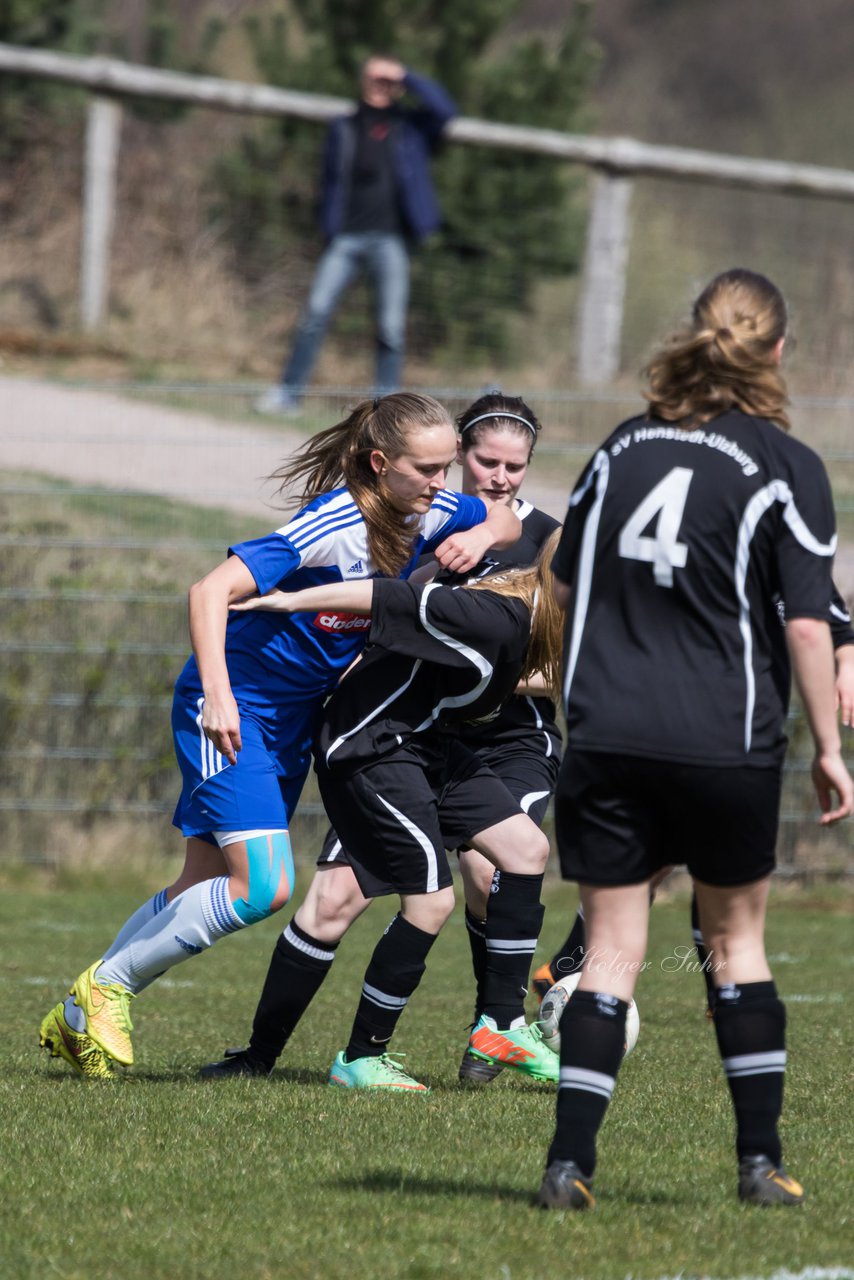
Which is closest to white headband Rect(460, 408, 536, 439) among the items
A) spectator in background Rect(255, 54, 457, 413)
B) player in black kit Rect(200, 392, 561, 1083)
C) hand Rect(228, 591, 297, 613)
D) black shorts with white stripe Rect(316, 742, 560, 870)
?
player in black kit Rect(200, 392, 561, 1083)

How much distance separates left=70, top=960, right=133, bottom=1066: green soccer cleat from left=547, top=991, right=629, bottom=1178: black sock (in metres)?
1.79

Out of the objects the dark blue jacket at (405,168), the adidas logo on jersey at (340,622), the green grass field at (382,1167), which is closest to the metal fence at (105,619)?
the green grass field at (382,1167)

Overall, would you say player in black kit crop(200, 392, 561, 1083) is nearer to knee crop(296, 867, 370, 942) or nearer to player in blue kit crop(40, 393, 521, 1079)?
knee crop(296, 867, 370, 942)

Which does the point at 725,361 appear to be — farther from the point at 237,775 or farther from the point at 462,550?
the point at 237,775

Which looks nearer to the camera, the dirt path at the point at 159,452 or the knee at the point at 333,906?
the knee at the point at 333,906

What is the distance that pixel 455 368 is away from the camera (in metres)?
16.1

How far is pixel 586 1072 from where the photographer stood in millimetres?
3553

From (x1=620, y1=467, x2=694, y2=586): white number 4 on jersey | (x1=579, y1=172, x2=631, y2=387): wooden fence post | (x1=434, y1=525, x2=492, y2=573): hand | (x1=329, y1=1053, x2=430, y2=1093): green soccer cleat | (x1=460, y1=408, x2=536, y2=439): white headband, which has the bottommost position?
(x1=329, y1=1053, x2=430, y2=1093): green soccer cleat

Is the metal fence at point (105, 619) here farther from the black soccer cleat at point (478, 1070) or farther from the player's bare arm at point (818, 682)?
the player's bare arm at point (818, 682)

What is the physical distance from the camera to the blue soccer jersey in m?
4.83

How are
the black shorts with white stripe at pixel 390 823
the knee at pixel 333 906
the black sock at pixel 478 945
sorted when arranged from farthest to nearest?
the black sock at pixel 478 945, the knee at pixel 333 906, the black shorts with white stripe at pixel 390 823

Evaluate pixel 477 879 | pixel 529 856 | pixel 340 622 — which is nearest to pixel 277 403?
pixel 477 879

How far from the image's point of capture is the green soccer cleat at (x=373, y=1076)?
511 cm

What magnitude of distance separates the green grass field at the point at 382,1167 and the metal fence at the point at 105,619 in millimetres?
3414
